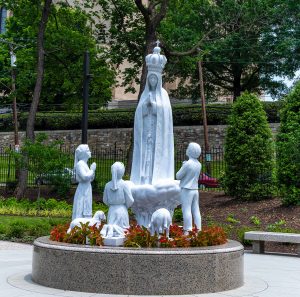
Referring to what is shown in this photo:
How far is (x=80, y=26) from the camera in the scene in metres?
30.5

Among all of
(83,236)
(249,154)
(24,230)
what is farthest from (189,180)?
(249,154)

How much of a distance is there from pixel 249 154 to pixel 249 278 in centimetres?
1119

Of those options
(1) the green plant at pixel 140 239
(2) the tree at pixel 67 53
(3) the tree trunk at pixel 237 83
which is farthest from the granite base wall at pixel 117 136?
(1) the green plant at pixel 140 239

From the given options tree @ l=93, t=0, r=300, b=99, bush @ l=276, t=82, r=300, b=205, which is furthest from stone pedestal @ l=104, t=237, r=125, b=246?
tree @ l=93, t=0, r=300, b=99

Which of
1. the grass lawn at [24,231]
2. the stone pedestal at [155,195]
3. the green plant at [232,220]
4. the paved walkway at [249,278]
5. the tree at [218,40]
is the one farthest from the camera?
the tree at [218,40]

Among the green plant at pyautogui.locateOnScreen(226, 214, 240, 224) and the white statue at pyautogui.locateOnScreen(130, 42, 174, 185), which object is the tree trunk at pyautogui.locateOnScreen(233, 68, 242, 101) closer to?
the green plant at pyautogui.locateOnScreen(226, 214, 240, 224)

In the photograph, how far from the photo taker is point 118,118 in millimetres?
45062

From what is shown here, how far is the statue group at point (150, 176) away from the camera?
35.1 feet

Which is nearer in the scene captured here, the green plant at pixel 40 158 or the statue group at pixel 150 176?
the statue group at pixel 150 176

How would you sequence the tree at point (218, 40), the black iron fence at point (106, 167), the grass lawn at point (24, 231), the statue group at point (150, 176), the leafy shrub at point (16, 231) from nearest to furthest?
1. the statue group at point (150, 176)
2. the grass lawn at point (24, 231)
3. the leafy shrub at point (16, 231)
4. the black iron fence at point (106, 167)
5. the tree at point (218, 40)

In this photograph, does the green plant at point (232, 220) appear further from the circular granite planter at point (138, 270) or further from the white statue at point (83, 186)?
the circular granite planter at point (138, 270)

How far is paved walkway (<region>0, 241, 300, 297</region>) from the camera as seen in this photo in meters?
9.15

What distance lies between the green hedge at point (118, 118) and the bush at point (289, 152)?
19476mm

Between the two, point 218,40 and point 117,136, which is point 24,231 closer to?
point 218,40
